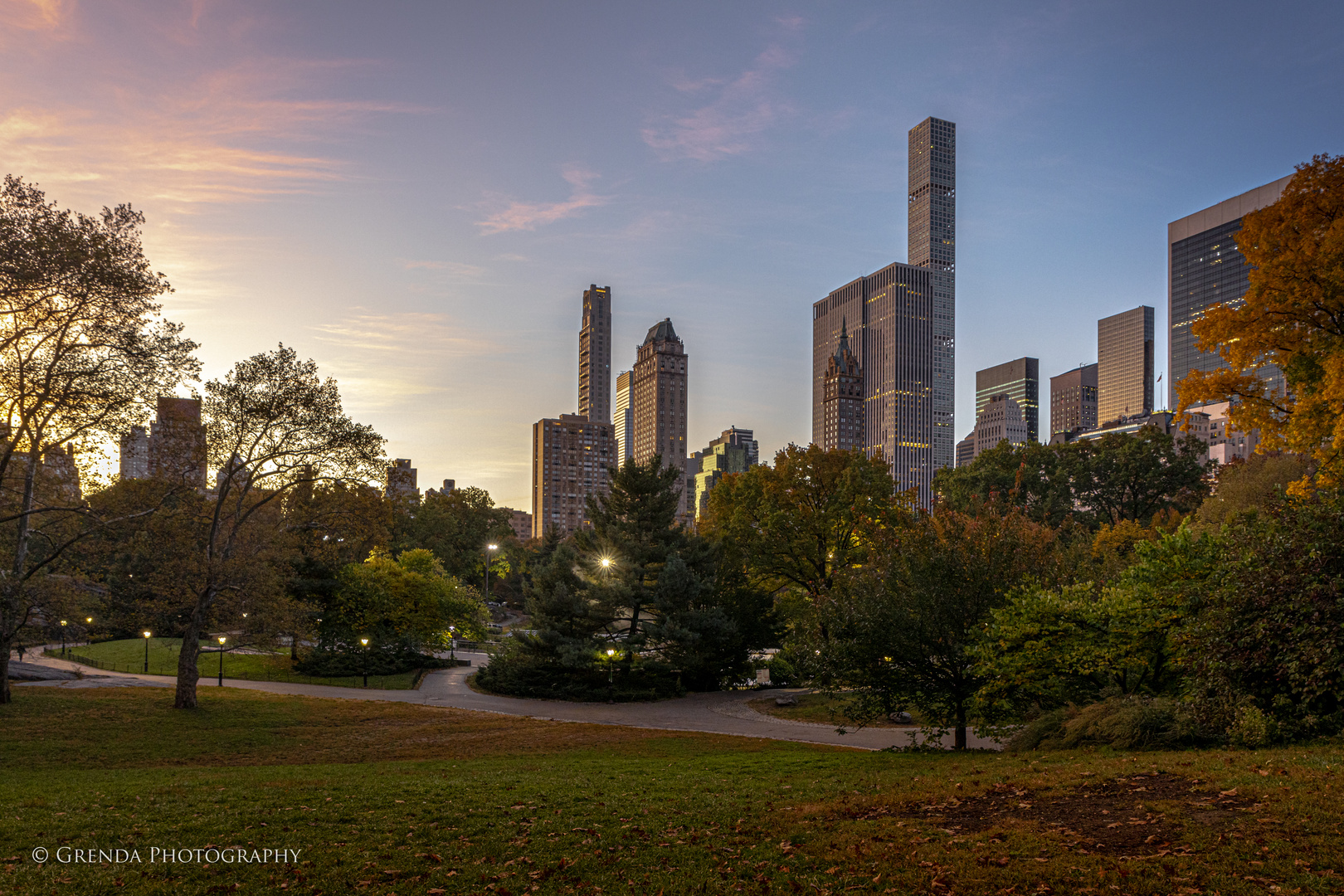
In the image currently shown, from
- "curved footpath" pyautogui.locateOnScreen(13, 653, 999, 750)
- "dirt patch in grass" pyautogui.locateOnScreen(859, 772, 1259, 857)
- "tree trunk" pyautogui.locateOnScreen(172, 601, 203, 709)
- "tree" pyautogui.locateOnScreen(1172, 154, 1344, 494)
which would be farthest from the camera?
"tree trunk" pyautogui.locateOnScreen(172, 601, 203, 709)

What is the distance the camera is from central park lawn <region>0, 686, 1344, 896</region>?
743 cm

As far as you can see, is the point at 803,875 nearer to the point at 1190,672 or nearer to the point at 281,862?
the point at 281,862

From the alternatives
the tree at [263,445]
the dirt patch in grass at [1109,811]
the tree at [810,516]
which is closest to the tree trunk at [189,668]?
the tree at [263,445]

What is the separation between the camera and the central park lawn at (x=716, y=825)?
24.4 ft

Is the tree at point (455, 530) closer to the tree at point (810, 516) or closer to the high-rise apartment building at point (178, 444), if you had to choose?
the tree at point (810, 516)

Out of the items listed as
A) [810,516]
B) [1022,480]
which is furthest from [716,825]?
[1022,480]

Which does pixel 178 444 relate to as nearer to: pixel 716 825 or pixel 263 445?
pixel 263 445

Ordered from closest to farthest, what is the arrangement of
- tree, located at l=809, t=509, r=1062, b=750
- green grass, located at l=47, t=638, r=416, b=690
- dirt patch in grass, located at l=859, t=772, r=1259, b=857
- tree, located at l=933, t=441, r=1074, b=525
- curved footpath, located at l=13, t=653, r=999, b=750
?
1. dirt patch in grass, located at l=859, t=772, r=1259, b=857
2. tree, located at l=809, t=509, r=1062, b=750
3. curved footpath, located at l=13, t=653, r=999, b=750
4. green grass, located at l=47, t=638, r=416, b=690
5. tree, located at l=933, t=441, r=1074, b=525

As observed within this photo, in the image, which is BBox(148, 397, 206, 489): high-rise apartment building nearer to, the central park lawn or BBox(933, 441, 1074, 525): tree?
the central park lawn

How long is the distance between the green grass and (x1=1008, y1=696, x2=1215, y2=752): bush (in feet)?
102

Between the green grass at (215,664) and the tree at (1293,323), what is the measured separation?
1390 inches

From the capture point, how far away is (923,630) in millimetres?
17641

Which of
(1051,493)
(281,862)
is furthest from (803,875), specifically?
(1051,493)

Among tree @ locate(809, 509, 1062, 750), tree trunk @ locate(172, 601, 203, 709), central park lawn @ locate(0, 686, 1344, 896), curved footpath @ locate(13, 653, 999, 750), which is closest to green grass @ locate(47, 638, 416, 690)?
curved footpath @ locate(13, 653, 999, 750)
